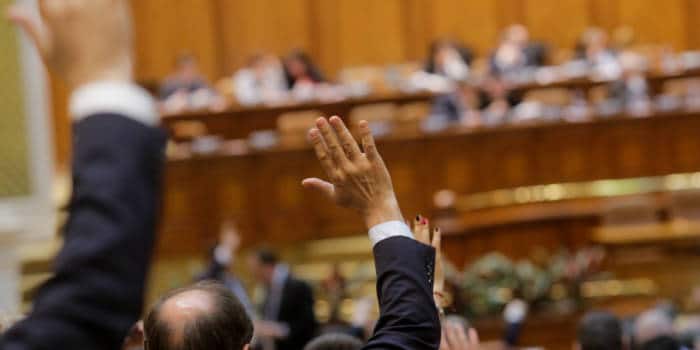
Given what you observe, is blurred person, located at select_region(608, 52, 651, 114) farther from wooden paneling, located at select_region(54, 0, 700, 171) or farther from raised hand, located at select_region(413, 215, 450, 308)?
raised hand, located at select_region(413, 215, 450, 308)

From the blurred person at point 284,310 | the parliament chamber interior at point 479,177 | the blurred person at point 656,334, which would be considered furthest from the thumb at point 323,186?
the parliament chamber interior at point 479,177

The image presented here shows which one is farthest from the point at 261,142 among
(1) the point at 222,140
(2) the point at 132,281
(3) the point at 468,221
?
(2) the point at 132,281

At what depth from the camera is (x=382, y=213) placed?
186cm

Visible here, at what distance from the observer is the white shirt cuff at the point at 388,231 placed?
1829 millimetres

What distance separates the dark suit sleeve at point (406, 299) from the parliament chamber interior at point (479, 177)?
6.83 m

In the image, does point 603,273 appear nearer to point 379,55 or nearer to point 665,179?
point 665,179

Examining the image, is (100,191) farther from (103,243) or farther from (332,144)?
(332,144)

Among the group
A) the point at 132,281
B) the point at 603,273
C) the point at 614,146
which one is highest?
the point at 132,281

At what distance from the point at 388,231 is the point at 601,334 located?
231 centimetres

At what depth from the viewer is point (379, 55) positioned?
1552cm

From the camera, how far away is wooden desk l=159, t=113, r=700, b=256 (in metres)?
11.3

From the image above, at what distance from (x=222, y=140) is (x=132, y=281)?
10984mm

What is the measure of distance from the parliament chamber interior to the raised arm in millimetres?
6781

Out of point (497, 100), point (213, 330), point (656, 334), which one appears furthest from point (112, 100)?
Result: point (497, 100)
